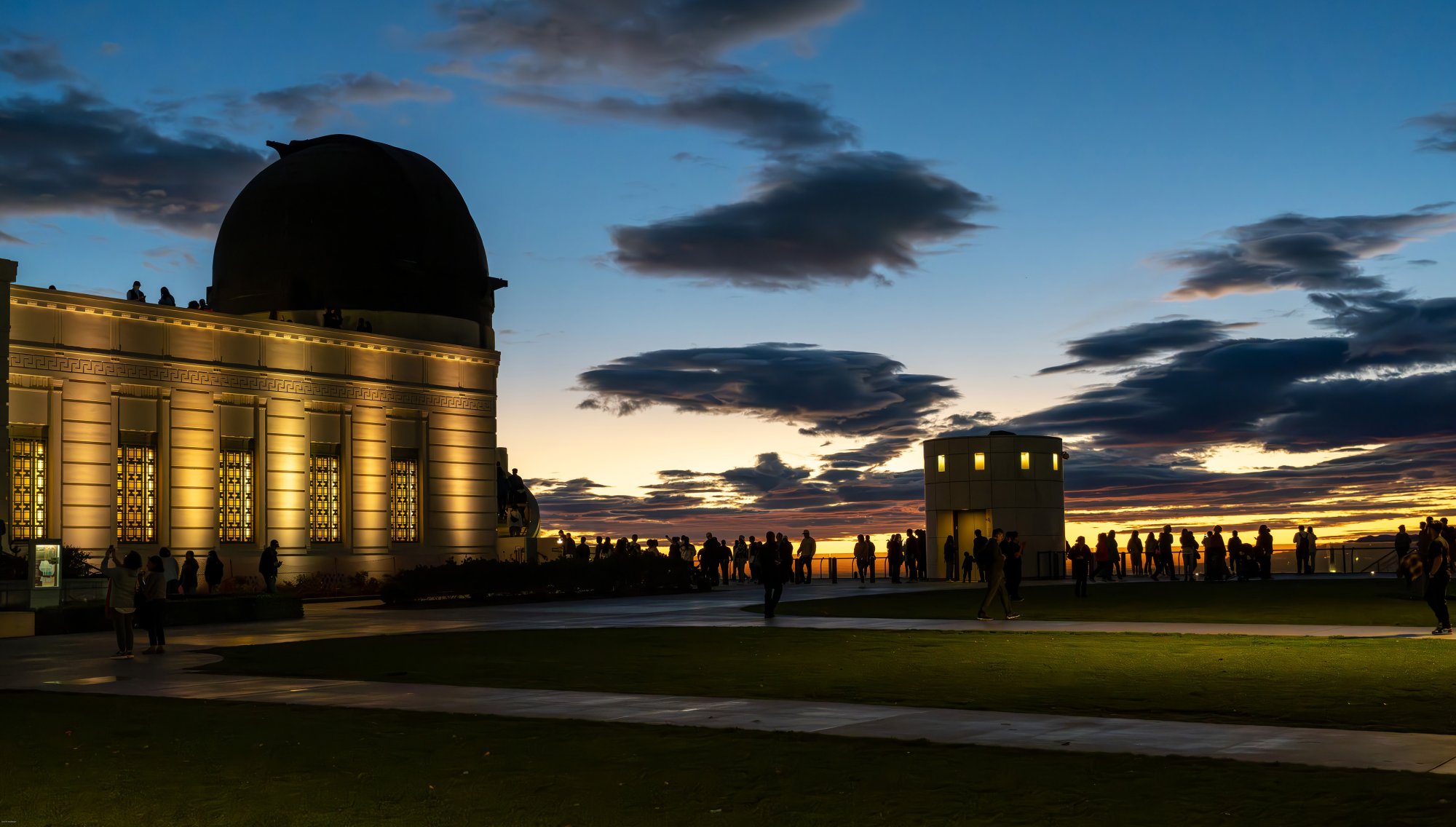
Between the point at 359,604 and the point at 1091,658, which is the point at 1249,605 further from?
the point at 359,604

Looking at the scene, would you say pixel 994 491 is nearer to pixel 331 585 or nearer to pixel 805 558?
pixel 805 558

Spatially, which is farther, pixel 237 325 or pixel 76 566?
pixel 237 325

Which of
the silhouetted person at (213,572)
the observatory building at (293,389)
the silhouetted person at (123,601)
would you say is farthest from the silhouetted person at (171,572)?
the silhouetted person at (123,601)

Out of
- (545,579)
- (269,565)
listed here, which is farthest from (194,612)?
(545,579)

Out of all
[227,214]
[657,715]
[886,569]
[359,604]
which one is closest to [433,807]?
[657,715]

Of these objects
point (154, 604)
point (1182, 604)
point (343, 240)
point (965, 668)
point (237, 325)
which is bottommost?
point (1182, 604)

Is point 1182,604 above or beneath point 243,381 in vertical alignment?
beneath

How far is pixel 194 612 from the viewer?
1275 inches

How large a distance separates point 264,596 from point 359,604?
23.7 feet

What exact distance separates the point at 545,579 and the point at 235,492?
10.3 metres

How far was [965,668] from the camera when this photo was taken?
18094 millimetres

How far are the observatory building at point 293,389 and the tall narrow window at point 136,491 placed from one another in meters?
0.05

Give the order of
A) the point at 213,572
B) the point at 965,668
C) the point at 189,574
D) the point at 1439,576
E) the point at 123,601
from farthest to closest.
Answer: the point at 213,572
the point at 189,574
the point at 123,601
the point at 1439,576
the point at 965,668

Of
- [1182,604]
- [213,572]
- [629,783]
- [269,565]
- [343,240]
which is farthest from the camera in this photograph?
[343,240]
